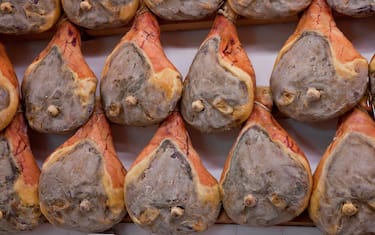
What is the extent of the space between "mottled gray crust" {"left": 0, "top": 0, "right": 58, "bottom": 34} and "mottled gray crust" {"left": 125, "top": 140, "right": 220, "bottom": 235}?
1.96 feet

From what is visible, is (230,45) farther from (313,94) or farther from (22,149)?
(22,149)

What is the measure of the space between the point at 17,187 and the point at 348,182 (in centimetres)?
99

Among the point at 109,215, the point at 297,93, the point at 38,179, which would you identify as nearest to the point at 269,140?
the point at 297,93

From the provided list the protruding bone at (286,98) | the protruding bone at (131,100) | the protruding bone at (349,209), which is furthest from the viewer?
the protruding bone at (131,100)

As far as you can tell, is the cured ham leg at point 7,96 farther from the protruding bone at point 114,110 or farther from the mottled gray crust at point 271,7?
the mottled gray crust at point 271,7

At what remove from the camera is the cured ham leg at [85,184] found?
5.30 ft

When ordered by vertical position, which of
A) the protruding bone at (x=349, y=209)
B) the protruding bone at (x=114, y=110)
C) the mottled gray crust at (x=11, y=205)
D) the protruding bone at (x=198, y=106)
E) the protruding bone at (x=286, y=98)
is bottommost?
the mottled gray crust at (x=11, y=205)

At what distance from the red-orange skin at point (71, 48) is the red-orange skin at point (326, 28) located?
0.64 meters

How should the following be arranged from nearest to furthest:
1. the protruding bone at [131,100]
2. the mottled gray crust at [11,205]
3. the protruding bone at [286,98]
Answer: the protruding bone at [286,98] → the protruding bone at [131,100] → the mottled gray crust at [11,205]

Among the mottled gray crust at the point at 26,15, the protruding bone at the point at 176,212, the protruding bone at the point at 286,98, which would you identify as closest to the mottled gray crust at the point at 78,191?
the protruding bone at the point at 176,212

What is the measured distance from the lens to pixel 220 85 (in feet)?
5.04

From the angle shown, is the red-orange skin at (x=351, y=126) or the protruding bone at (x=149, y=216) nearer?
the red-orange skin at (x=351, y=126)

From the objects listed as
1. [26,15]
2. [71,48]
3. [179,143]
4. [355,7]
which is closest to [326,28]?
[355,7]

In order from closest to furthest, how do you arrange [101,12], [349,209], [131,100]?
[349,209]
[131,100]
[101,12]
